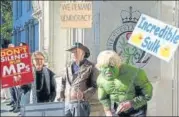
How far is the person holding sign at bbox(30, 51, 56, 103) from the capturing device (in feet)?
9.84

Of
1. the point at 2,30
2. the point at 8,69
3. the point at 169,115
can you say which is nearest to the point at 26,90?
the point at 8,69

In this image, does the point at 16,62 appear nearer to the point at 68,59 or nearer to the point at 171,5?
the point at 68,59

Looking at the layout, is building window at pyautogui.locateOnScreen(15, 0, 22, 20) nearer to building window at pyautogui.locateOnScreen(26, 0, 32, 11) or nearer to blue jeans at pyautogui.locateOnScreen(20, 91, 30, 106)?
building window at pyautogui.locateOnScreen(26, 0, 32, 11)

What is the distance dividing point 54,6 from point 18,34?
0.40 m

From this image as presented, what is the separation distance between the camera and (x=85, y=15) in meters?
2.79

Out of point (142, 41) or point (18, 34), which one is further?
point (18, 34)

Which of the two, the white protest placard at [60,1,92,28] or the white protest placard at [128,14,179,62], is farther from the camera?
the white protest placard at [60,1,92,28]

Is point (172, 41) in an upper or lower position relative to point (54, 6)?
lower

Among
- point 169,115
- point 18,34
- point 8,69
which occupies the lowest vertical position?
point 169,115

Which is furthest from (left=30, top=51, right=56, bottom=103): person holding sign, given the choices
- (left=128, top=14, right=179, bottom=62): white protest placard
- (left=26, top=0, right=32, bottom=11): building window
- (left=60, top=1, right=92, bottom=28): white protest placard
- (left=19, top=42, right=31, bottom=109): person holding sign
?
(left=128, top=14, right=179, bottom=62): white protest placard

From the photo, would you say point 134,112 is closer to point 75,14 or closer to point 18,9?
point 75,14

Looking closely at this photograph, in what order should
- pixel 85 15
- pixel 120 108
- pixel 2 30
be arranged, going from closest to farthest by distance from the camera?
pixel 120 108 → pixel 85 15 → pixel 2 30

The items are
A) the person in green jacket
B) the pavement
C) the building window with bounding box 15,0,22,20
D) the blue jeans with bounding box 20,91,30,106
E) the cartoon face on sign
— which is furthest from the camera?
the pavement

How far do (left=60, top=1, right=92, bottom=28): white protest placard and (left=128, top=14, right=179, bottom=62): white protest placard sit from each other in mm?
344
